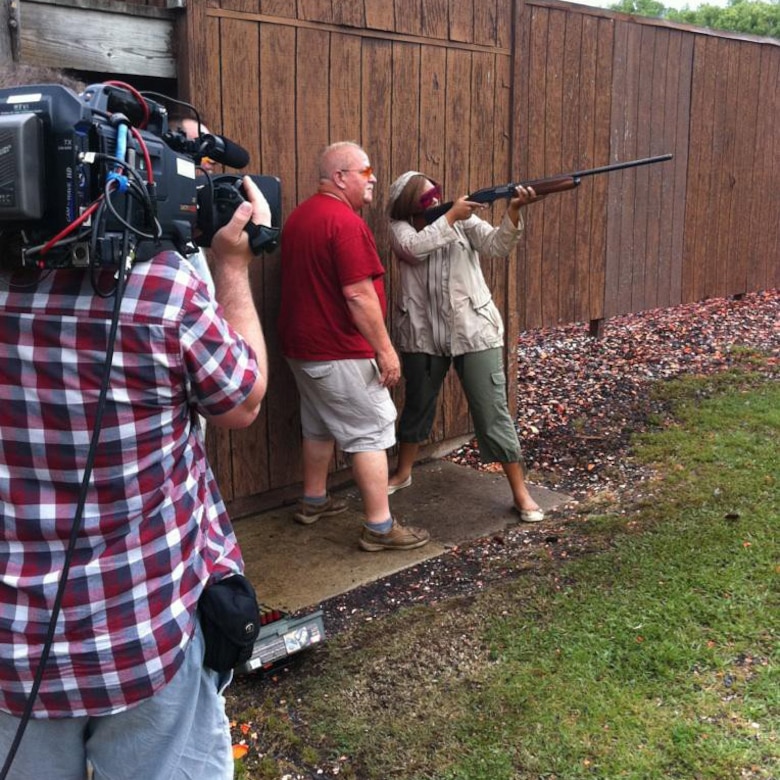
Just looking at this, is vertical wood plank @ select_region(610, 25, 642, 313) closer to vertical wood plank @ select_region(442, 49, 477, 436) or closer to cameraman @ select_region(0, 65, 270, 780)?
vertical wood plank @ select_region(442, 49, 477, 436)

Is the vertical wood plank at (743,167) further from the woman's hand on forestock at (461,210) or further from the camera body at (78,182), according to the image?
the camera body at (78,182)

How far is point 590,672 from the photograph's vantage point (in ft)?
10.8

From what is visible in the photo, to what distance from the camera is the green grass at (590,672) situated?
2877 millimetres

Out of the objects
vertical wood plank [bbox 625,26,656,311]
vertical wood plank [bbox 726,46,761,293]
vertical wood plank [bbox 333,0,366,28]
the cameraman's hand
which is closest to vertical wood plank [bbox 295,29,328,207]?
vertical wood plank [bbox 333,0,366,28]

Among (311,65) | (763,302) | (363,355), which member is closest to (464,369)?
(363,355)

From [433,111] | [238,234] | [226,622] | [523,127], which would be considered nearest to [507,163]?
[523,127]

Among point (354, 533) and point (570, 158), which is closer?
point (354, 533)

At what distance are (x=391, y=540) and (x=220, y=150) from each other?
2.76 m

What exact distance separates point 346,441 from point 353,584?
0.69 meters

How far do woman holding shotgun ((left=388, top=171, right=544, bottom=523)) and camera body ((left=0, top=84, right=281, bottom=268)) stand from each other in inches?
127

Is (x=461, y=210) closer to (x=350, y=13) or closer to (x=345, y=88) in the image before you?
(x=345, y=88)

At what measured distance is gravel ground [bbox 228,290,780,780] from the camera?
4.07 meters

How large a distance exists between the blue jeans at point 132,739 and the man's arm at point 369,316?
2.70 m

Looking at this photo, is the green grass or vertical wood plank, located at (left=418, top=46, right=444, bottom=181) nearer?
the green grass
